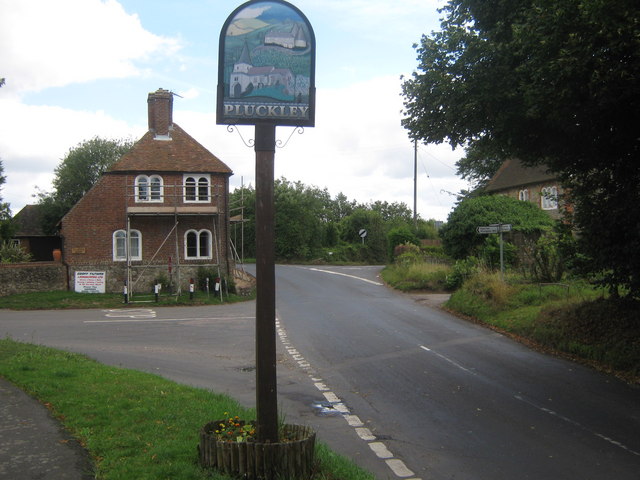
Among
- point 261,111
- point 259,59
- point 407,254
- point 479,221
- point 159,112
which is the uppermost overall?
point 159,112

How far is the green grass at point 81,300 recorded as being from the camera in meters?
26.0

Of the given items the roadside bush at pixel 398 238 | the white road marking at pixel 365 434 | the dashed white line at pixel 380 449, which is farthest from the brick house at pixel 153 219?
the dashed white line at pixel 380 449

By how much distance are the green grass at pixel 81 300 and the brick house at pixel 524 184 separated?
26980 millimetres

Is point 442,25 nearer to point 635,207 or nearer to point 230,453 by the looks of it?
point 635,207

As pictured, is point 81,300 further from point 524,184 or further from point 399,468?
point 524,184

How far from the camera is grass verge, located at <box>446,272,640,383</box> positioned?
11.8 metres

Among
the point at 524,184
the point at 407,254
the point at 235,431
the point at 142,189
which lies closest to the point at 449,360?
the point at 235,431

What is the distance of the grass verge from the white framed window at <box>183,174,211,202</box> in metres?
16.1

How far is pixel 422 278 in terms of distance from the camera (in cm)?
3022

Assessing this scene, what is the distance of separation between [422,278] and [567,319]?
16022 mm

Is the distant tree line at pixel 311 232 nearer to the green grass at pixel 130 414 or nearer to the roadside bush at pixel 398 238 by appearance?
the roadside bush at pixel 398 238

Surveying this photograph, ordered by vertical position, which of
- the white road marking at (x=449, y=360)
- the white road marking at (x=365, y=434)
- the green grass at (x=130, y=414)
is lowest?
the white road marking at (x=449, y=360)

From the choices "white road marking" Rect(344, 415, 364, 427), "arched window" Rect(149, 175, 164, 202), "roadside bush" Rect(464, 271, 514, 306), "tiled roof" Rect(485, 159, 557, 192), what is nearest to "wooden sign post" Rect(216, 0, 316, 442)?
"white road marking" Rect(344, 415, 364, 427)

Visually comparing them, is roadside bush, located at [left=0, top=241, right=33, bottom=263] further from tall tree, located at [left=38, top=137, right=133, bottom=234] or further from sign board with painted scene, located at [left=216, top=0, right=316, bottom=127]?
sign board with painted scene, located at [left=216, top=0, right=316, bottom=127]
